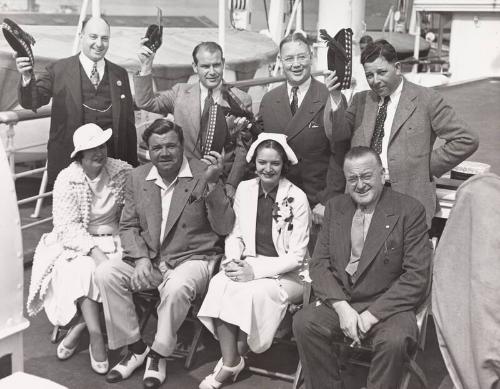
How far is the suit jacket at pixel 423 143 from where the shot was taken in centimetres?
379

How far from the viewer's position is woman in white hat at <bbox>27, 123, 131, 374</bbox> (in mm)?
3857

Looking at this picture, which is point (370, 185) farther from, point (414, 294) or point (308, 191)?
point (308, 191)

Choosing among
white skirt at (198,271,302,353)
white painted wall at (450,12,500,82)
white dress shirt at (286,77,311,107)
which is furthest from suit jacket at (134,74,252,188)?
white painted wall at (450,12,500,82)

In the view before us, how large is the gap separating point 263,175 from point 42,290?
1.44 metres

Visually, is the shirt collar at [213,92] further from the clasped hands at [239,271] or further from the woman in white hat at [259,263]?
the clasped hands at [239,271]

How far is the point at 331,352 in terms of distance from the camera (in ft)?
11.0

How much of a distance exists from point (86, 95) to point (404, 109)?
7.06ft

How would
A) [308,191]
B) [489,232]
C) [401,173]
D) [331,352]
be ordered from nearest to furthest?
[489,232] → [331,352] → [401,173] → [308,191]

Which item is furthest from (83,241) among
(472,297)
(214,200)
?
(472,297)

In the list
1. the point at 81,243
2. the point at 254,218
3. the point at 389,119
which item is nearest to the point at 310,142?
the point at 389,119

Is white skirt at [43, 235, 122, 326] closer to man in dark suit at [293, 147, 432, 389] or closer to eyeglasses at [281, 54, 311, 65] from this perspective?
man in dark suit at [293, 147, 432, 389]

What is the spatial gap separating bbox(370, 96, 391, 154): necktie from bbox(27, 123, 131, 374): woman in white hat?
1.55 meters

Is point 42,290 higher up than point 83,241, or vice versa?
point 83,241

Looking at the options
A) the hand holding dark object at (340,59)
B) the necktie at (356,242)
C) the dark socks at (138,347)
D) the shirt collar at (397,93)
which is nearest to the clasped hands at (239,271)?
the necktie at (356,242)
